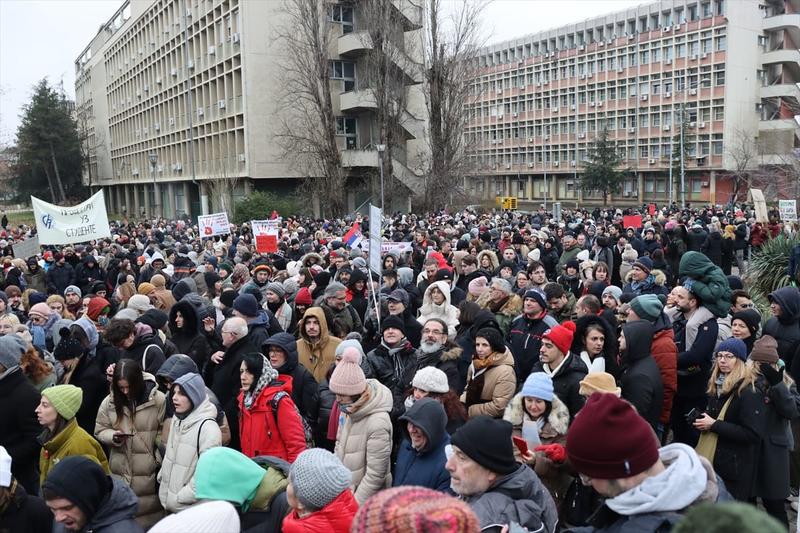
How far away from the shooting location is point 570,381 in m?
5.28

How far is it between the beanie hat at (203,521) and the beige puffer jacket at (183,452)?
1803 millimetres

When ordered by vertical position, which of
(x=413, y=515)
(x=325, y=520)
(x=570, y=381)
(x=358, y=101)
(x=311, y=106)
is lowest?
(x=325, y=520)

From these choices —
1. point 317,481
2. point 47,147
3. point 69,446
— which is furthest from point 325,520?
point 47,147

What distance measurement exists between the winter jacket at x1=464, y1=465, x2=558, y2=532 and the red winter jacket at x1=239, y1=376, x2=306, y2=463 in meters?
1.86

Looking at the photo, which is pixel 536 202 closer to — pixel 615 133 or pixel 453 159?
pixel 615 133

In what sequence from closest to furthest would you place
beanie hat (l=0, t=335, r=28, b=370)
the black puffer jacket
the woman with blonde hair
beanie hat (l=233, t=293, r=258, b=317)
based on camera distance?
the woman with blonde hair → beanie hat (l=0, t=335, r=28, b=370) → the black puffer jacket → beanie hat (l=233, t=293, r=258, b=317)

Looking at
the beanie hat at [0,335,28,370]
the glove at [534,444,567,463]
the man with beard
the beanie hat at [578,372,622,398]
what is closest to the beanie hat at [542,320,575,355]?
the beanie hat at [578,372,622,398]

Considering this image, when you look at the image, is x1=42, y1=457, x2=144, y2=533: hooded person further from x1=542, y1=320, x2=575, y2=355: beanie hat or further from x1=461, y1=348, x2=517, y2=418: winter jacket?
x1=542, y1=320, x2=575, y2=355: beanie hat

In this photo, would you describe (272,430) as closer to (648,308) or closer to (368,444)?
(368,444)

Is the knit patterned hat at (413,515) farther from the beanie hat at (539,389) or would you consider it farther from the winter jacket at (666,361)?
the winter jacket at (666,361)

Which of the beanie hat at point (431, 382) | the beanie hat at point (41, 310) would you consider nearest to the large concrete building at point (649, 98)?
the beanie hat at point (41, 310)

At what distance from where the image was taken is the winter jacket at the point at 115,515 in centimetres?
350

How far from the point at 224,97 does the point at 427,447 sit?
1940 inches

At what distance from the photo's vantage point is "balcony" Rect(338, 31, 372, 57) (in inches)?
1622
